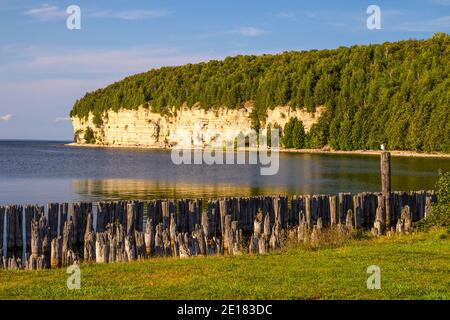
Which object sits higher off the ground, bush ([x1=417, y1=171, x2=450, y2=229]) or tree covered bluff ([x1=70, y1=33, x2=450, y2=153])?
tree covered bluff ([x1=70, y1=33, x2=450, y2=153])

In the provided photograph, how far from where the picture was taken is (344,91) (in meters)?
137

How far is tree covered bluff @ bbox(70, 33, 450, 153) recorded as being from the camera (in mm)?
111188

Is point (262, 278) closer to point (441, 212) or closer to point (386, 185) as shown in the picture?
point (441, 212)

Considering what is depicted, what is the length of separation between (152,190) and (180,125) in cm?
11607

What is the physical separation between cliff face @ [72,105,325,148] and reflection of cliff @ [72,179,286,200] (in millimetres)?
89246

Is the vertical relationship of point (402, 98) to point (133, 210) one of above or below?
above

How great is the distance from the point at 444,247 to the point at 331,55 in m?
149

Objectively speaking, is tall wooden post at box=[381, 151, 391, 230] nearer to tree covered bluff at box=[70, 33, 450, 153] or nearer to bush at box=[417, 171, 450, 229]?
bush at box=[417, 171, 450, 229]

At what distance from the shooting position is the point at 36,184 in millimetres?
54594

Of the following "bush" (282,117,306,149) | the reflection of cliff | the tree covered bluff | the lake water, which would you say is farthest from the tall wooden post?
"bush" (282,117,306,149)

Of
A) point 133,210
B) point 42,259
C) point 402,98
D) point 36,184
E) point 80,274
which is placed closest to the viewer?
point 80,274

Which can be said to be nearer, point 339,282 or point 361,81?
point 339,282

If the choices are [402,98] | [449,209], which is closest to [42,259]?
[449,209]
